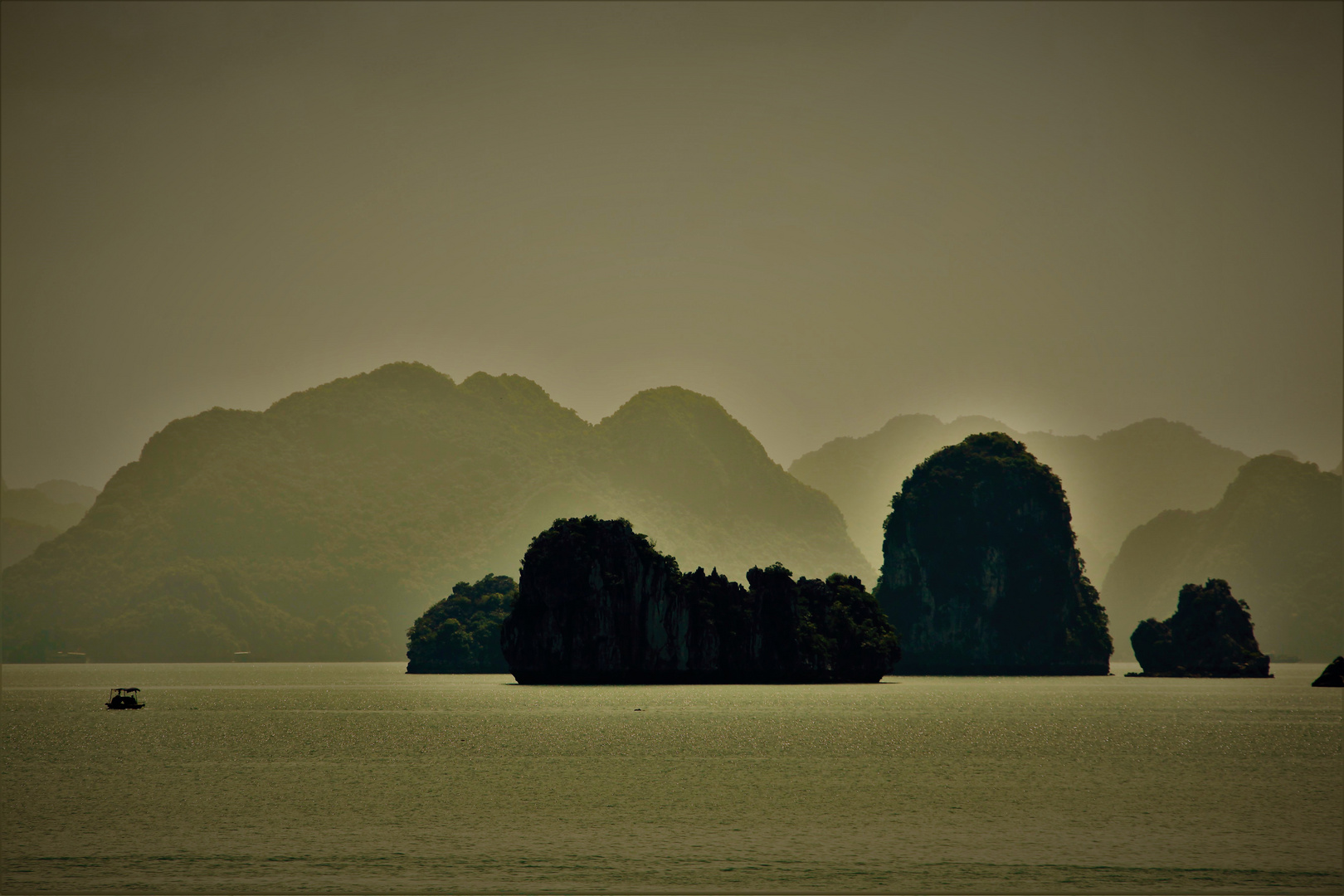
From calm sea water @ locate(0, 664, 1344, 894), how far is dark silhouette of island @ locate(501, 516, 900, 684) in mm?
65112

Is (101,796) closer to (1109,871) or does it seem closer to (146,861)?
(146,861)

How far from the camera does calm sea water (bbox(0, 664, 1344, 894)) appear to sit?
34469mm

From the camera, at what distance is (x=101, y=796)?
161 feet

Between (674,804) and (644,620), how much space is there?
118 meters

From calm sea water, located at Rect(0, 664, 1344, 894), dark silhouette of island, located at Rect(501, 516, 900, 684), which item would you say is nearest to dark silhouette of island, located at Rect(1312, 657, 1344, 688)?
dark silhouette of island, located at Rect(501, 516, 900, 684)

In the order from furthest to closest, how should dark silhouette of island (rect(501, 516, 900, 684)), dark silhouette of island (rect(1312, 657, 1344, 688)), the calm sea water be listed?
dark silhouette of island (rect(1312, 657, 1344, 688))
dark silhouette of island (rect(501, 516, 900, 684))
the calm sea water

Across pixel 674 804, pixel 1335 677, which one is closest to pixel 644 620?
pixel 1335 677

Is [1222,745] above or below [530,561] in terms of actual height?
below

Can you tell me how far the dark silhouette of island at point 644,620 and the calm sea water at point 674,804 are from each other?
6511 cm

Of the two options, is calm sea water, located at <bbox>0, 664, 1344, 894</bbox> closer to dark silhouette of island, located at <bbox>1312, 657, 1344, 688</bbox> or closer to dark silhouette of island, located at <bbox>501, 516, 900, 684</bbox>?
dark silhouette of island, located at <bbox>501, 516, 900, 684</bbox>

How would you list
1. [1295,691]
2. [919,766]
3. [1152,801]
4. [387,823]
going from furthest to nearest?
[1295,691]
[919,766]
[1152,801]
[387,823]

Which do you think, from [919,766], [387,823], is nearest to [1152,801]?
[919,766]

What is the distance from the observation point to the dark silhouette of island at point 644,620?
163250 mm

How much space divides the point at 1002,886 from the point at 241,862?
2055 cm
